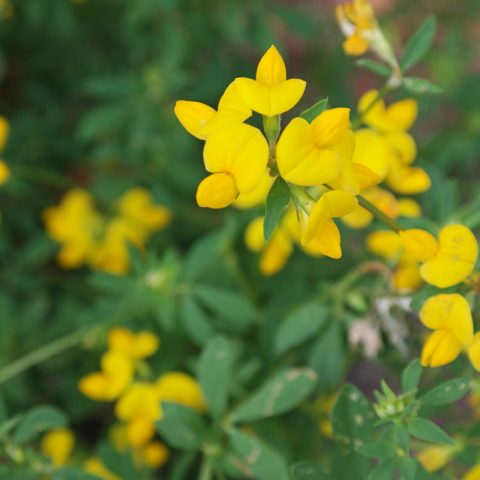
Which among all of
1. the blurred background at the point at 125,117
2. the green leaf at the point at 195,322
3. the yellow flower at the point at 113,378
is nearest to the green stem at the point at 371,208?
the blurred background at the point at 125,117

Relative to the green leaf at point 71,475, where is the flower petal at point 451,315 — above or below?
above

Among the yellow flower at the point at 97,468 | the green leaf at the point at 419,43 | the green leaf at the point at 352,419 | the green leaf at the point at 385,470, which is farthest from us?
the yellow flower at the point at 97,468

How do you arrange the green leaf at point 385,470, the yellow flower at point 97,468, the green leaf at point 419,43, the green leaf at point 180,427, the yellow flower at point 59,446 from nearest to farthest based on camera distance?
the green leaf at point 385,470 < the green leaf at point 419,43 < the green leaf at point 180,427 < the yellow flower at point 97,468 < the yellow flower at point 59,446

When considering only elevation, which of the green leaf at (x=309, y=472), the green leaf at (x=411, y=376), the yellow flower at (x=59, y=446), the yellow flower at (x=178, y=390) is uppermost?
the green leaf at (x=411, y=376)

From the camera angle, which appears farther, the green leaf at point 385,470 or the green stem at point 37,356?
the green stem at point 37,356

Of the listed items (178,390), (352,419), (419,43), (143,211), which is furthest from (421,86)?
(143,211)

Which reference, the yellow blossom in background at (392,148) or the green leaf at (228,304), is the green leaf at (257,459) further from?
the yellow blossom in background at (392,148)

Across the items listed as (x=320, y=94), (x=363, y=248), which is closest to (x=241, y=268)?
(x=363, y=248)
